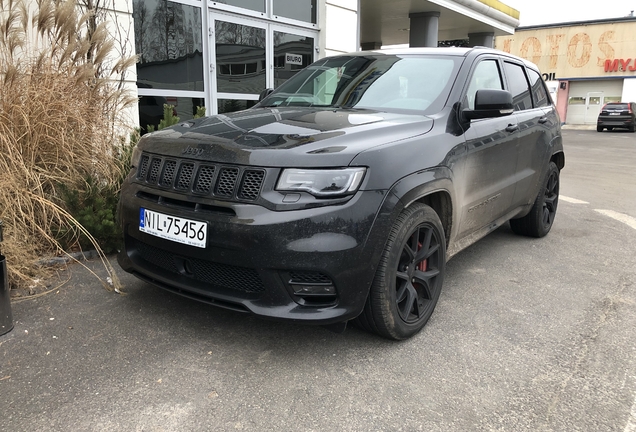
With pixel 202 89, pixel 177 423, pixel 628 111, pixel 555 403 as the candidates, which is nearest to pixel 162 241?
pixel 177 423

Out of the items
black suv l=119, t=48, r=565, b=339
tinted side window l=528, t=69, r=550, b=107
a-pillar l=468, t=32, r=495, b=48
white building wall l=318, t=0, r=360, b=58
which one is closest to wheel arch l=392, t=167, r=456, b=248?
black suv l=119, t=48, r=565, b=339

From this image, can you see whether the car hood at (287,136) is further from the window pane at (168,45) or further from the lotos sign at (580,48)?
the lotos sign at (580,48)

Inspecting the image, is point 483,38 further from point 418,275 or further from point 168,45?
point 418,275

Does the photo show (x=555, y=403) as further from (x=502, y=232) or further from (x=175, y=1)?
(x=175, y=1)

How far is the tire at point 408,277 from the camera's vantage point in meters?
2.52

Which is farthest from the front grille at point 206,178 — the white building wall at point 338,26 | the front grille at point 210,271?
the white building wall at point 338,26

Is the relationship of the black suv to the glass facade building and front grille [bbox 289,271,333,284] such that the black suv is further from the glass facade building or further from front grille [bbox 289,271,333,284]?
the glass facade building

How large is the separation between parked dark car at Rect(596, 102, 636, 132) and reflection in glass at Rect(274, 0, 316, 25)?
2372cm

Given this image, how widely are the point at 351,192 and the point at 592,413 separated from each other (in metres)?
1.44

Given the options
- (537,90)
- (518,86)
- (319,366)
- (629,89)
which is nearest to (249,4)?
(537,90)

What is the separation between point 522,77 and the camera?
4637 mm

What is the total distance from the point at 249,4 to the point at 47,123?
4.98 metres

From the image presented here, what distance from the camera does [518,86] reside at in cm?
447

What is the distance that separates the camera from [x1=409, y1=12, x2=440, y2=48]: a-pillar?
44.0 feet
